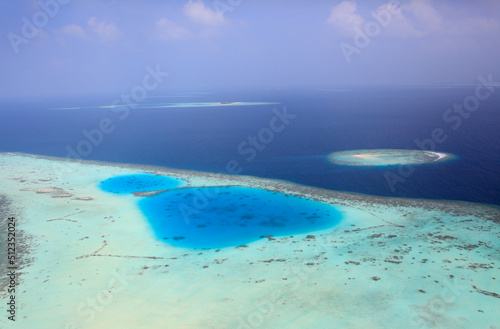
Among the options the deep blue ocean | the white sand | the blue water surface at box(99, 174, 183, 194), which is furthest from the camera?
the deep blue ocean

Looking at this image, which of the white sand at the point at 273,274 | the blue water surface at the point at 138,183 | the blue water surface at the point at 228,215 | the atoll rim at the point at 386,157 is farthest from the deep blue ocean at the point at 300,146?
the white sand at the point at 273,274

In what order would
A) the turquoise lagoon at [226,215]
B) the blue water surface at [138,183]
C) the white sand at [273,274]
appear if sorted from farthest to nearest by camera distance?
the blue water surface at [138,183] < the turquoise lagoon at [226,215] < the white sand at [273,274]

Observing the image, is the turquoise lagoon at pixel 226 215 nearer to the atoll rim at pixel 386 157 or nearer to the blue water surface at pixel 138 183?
the blue water surface at pixel 138 183

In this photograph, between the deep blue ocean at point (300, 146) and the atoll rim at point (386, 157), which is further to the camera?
the atoll rim at point (386, 157)

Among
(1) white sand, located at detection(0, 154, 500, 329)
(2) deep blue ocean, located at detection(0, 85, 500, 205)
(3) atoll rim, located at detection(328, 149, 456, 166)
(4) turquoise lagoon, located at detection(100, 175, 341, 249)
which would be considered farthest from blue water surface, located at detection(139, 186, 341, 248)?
(3) atoll rim, located at detection(328, 149, 456, 166)

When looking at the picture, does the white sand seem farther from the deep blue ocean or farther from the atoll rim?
the atoll rim

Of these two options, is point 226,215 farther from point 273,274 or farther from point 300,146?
point 300,146

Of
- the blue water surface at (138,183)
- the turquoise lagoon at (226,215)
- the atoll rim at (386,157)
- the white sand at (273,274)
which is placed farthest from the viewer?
the atoll rim at (386,157)
